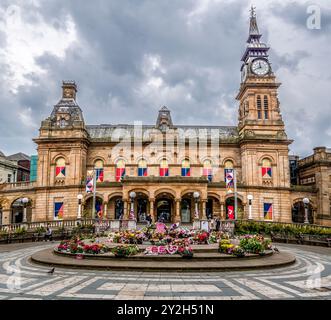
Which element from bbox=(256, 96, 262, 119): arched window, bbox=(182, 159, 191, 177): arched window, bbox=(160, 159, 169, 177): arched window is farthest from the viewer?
bbox=(256, 96, 262, 119): arched window

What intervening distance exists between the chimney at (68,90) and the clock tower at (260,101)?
89.6 feet

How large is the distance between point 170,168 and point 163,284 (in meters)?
32.7

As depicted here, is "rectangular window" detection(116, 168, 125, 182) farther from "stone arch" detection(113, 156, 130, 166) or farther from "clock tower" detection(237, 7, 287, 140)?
"clock tower" detection(237, 7, 287, 140)

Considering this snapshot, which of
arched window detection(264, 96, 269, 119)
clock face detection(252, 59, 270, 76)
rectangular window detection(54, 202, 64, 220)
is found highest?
clock face detection(252, 59, 270, 76)

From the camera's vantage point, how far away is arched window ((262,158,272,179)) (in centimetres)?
4031

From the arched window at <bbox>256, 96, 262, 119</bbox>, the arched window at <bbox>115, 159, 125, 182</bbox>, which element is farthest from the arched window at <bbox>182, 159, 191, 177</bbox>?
the arched window at <bbox>256, 96, 262, 119</bbox>

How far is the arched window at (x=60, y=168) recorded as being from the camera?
40.0 metres

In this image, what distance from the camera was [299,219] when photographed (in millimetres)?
44969

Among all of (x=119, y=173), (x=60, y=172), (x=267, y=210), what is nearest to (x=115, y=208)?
(x=119, y=173)

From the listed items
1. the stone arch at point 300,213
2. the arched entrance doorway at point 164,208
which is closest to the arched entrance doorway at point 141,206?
the arched entrance doorway at point 164,208

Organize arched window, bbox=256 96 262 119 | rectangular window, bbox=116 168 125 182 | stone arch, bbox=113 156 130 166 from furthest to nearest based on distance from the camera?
arched window, bbox=256 96 262 119, stone arch, bbox=113 156 130 166, rectangular window, bbox=116 168 125 182

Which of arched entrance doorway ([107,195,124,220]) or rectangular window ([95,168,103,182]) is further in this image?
rectangular window ([95,168,103,182])

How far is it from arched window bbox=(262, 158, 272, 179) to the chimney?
31.2 meters
